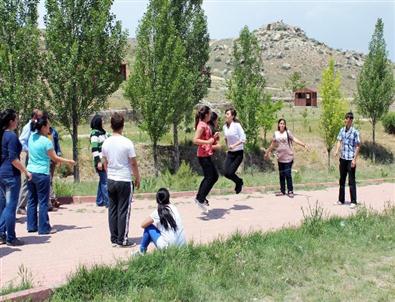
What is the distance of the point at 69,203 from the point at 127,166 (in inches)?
176

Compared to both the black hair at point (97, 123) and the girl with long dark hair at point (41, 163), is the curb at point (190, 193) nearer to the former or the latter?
the black hair at point (97, 123)

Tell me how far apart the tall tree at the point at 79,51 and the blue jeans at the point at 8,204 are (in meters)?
13.0

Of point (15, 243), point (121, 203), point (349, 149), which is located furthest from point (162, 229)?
point (349, 149)

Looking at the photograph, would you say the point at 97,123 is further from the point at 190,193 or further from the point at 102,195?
the point at 190,193

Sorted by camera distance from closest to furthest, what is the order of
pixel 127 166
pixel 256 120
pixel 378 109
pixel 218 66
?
1. pixel 127 166
2. pixel 256 120
3. pixel 378 109
4. pixel 218 66

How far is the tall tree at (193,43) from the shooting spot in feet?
96.4

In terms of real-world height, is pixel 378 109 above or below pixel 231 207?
above

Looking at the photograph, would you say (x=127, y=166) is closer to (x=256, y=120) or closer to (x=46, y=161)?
(x=46, y=161)

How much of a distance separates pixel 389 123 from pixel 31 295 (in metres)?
41.9

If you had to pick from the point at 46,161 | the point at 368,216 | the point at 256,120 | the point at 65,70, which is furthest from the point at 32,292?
the point at 256,120

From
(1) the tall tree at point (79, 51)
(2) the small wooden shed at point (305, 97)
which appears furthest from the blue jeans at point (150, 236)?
(2) the small wooden shed at point (305, 97)

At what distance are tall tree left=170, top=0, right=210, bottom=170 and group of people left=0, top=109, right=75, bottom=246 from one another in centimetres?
2092

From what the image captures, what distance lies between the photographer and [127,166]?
6.82m

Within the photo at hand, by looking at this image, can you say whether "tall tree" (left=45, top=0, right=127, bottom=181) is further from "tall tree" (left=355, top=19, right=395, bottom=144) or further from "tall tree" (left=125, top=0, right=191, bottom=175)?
"tall tree" (left=355, top=19, right=395, bottom=144)
